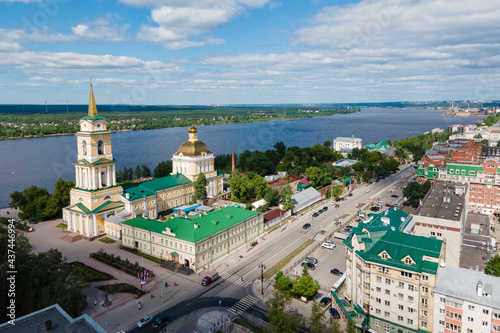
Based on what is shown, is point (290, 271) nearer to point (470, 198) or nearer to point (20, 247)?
point (20, 247)

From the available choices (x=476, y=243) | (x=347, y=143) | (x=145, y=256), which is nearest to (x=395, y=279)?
(x=476, y=243)

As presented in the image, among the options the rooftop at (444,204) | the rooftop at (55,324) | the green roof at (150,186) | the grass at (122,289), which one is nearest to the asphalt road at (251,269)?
the grass at (122,289)

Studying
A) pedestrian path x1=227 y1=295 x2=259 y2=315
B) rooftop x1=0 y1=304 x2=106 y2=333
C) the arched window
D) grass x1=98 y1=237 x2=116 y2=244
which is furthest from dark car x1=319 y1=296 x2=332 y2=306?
the arched window

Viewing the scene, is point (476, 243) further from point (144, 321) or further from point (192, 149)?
point (192, 149)

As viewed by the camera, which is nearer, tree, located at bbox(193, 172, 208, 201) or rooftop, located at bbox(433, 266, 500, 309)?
rooftop, located at bbox(433, 266, 500, 309)

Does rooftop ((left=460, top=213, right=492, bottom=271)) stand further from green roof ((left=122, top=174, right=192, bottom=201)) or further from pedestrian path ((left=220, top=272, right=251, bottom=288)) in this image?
green roof ((left=122, top=174, right=192, bottom=201))
